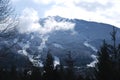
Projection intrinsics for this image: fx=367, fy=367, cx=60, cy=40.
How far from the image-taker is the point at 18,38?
15711 mm

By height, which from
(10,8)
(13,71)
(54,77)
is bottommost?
(13,71)

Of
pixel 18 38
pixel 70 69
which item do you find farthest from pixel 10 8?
pixel 70 69

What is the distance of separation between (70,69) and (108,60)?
52.7 ft

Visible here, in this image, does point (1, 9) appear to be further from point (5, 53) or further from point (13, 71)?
point (13, 71)

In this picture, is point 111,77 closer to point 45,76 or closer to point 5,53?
point 45,76

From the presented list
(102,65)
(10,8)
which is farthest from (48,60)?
(10,8)

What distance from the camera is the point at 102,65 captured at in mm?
47969

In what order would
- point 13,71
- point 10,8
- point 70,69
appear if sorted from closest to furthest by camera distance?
point 10,8 < point 70,69 < point 13,71

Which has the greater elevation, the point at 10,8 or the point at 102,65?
the point at 10,8

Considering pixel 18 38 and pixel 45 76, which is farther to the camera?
pixel 45 76

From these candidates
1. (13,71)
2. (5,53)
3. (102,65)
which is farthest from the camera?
(13,71)

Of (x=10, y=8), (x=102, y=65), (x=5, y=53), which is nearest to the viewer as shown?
(x=5, y=53)

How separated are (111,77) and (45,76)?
9847 millimetres

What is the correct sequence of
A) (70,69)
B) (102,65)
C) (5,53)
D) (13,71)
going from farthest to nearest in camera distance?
(13,71), (70,69), (102,65), (5,53)
